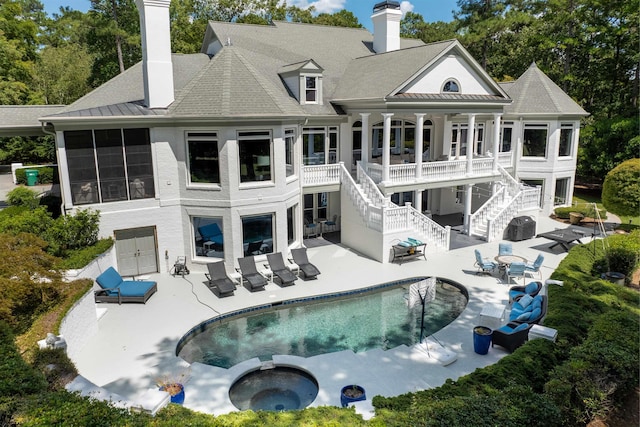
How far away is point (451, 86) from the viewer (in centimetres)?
2345

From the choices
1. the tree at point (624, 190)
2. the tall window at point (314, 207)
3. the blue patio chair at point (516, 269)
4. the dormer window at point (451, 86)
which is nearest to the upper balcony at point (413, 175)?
the tall window at point (314, 207)

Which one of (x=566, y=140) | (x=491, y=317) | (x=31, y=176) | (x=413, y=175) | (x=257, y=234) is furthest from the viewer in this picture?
(x=31, y=176)

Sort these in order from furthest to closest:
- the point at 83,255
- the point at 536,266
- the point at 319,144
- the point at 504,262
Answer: the point at 319,144, the point at 504,262, the point at 536,266, the point at 83,255

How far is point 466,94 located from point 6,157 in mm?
41788

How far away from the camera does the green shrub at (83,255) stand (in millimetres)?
15078

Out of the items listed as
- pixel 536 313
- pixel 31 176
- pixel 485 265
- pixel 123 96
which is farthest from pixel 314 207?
pixel 31 176

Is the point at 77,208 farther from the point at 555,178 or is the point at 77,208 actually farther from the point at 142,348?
the point at 555,178

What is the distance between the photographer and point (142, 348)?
13023 mm

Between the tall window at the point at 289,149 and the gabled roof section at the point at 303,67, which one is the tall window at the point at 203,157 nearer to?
the tall window at the point at 289,149

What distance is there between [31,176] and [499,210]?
31.7 metres

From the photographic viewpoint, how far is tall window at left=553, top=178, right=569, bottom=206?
29.5 m

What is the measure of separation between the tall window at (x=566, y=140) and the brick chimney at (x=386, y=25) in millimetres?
11822

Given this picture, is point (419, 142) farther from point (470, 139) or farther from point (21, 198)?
point (21, 198)

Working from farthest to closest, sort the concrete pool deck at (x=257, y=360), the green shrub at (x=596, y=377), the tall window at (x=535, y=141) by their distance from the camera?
the tall window at (x=535, y=141) → the concrete pool deck at (x=257, y=360) → the green shrub at (x=596, y=377)
